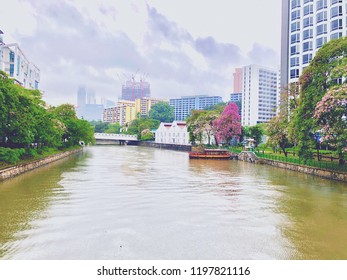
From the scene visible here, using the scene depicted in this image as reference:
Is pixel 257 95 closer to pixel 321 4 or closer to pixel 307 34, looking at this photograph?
pixel 307 34

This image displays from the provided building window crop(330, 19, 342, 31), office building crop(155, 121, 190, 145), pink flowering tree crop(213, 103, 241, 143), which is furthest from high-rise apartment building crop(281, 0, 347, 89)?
office building crop(155, 121, 190, 145)

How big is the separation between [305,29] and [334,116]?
96.9 ft

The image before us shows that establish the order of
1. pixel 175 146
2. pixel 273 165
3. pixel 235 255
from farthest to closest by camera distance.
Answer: pixel 175 146 → pixel 273 165 → pixel 235 255

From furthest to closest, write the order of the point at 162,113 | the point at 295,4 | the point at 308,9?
the point at 162,113
the point at 295,4
the point at 308,9

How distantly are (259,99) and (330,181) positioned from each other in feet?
292

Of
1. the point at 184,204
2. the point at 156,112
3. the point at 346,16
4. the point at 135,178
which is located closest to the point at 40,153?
the point at 135,178

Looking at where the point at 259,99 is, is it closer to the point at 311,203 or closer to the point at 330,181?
the point at 330,181

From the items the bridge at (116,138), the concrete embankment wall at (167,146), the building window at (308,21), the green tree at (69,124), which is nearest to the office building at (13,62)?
the green tree at (69,124)

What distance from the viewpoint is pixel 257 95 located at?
107 m

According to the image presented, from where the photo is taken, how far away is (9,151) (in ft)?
68.3

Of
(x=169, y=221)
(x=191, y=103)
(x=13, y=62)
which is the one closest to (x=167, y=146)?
(x=13, y=62)

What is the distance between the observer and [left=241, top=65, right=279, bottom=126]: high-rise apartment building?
106m

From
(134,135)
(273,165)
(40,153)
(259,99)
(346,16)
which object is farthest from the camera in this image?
(259,99)

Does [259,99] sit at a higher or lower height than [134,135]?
higher
